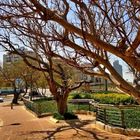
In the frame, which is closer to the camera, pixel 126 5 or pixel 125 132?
pixel 126 5

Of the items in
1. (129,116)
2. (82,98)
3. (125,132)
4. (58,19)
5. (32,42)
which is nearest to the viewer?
(58,19)

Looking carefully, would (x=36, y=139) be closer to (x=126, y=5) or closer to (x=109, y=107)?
(x=109, y=107)

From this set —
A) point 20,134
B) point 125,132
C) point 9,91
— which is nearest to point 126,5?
point 125,132

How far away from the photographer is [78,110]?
1086 inches

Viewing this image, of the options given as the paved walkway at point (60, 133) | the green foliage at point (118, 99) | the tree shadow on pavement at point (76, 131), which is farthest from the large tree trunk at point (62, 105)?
the green foliage at point (118, 99)

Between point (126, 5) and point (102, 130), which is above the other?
point (126, 5)

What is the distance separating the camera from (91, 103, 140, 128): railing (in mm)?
16078

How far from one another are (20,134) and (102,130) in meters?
3.94

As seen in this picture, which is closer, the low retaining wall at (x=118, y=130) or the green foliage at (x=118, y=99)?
the low retaining wall at (x=118, y=130)

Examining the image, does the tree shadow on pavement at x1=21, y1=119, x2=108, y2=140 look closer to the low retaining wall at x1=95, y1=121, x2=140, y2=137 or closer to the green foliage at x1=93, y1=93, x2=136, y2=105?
the low retaining wall at x1=95, y1=121, x2=140, y2=137

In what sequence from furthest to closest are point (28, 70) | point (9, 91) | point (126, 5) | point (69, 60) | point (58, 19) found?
point (9, 91) → point (28, 70) → point (69, 60) → point (126, 5) → point (58, 19)

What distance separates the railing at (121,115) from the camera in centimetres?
1608

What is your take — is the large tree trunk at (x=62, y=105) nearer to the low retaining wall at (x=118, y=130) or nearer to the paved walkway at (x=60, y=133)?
the paved walkway at (x=60, y=133)

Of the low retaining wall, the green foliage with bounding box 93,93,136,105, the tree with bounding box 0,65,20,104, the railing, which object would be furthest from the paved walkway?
the tree with bounding box 0,65,20,104
